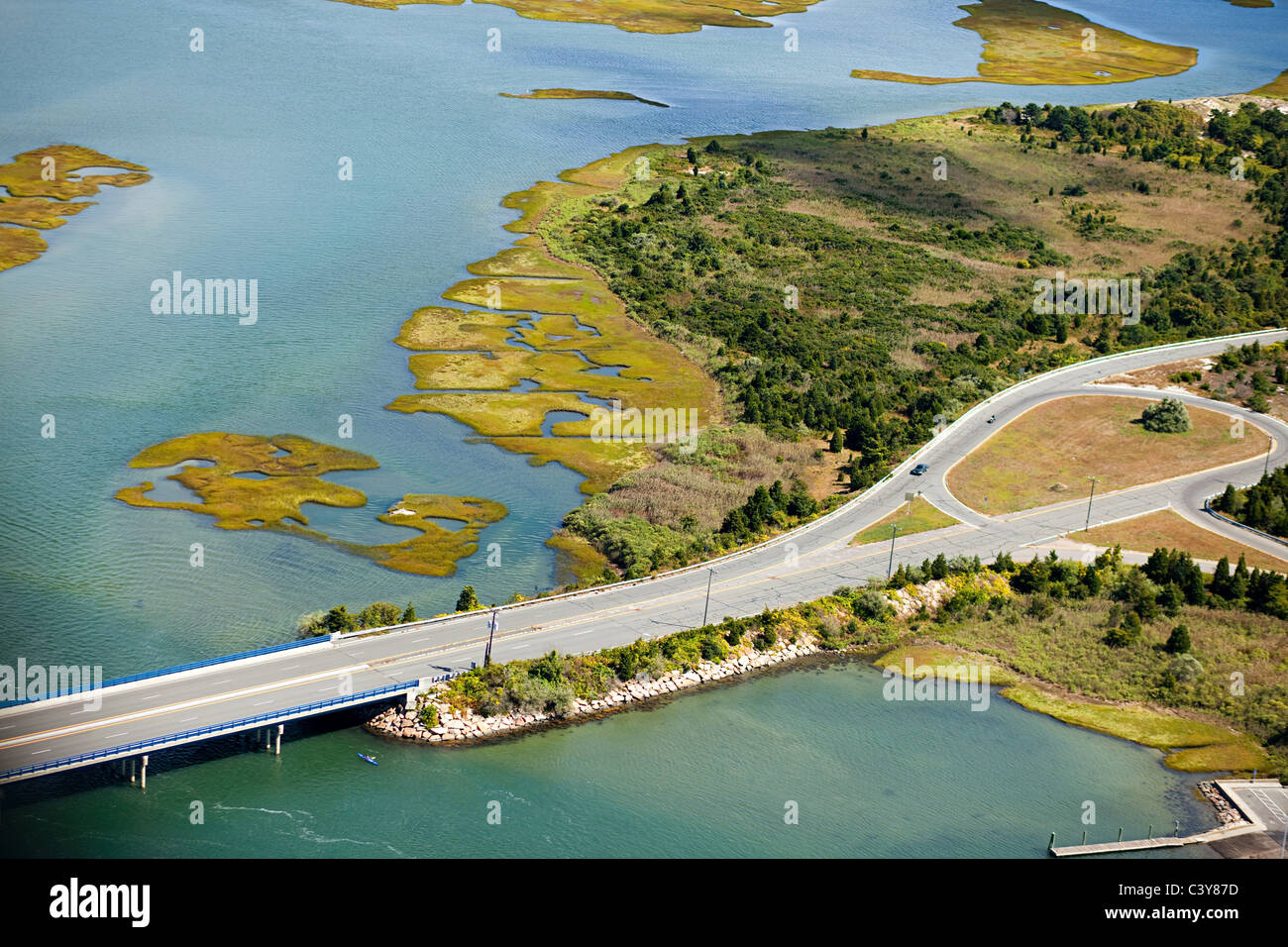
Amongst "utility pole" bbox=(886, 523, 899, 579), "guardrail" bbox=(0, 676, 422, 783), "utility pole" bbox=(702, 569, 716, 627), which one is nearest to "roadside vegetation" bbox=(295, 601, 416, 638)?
"guardrail" bbox=(0, 676, 422, 783)

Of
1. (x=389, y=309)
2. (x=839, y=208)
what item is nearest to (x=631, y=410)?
(x=389, y=309)

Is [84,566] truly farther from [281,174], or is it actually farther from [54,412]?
[281,174]

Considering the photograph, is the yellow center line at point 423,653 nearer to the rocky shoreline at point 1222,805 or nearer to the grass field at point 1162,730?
the grass field at point 1162,730

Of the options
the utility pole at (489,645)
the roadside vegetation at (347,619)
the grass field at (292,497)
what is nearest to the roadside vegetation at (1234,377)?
the grass field at (292,497)

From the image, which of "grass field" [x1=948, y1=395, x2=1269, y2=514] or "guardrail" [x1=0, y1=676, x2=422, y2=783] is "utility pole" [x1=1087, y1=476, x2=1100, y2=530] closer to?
"grass field" [x1=948, y1=395, x2=1269, y2=514]

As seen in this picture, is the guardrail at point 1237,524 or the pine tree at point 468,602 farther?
the guardrail at point 1237,524

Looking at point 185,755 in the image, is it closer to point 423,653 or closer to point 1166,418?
point 423,653

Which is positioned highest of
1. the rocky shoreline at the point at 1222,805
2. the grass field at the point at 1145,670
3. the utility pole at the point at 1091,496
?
the utility pole at the point at 1091,496

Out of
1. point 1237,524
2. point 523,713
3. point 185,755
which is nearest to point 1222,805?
point 1237,524
